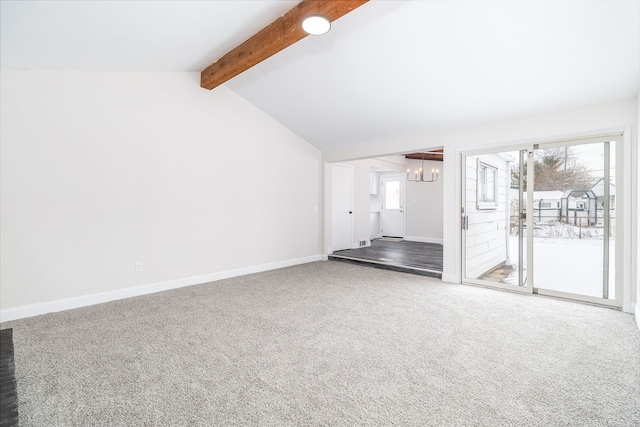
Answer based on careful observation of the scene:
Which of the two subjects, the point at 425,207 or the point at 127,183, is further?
the point at 425,207

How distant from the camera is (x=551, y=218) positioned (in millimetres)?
4004

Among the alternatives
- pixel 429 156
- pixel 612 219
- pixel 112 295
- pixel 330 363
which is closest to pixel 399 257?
pixel 612 219

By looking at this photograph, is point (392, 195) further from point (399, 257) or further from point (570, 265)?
point (570, 265)

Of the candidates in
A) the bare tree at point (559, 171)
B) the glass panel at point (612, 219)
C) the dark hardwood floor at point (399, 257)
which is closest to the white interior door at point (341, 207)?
the dark hardwood floor at point (399, 257)

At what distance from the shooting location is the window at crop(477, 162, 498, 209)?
4809 mm

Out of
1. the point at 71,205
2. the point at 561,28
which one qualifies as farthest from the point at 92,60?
the point at 561,28

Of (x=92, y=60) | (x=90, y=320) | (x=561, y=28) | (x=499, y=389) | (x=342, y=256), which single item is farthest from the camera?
(x=342, y=256)

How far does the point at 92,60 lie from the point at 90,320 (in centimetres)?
279

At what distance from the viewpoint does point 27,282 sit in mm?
3268

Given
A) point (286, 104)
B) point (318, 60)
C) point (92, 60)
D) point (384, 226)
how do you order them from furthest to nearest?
point (384, 226)
point (286, 104)
point (318, 60)
point (92, 60)

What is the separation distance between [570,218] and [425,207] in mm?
5250

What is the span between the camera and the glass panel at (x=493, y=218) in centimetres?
432

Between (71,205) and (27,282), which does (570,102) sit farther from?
(27,282)

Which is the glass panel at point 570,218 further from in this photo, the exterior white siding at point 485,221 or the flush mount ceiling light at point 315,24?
the flush mount ceiling light at point 315,24
